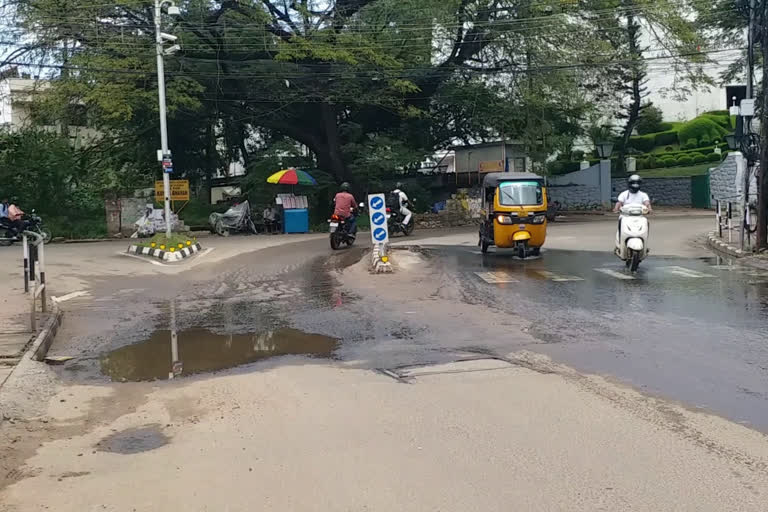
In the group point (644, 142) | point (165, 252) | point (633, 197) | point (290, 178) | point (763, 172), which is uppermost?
point (644, 142)

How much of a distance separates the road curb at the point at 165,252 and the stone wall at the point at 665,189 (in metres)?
26.6

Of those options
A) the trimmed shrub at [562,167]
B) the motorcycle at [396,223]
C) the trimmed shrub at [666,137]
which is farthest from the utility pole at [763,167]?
the trimmed shrub at [666,137]

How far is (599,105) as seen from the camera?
43.3m

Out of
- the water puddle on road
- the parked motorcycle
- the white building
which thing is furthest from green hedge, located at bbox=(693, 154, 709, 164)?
the water puddle on road

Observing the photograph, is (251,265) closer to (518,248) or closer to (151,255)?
(151,255)

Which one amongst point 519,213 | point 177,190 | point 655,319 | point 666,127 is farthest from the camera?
point 666,127

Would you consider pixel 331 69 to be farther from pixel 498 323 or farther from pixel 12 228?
pixel 498 323

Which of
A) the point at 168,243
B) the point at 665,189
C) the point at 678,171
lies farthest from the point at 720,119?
the point at 168,243

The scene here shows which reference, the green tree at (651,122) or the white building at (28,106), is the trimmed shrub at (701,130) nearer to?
the green tree at (651,122)

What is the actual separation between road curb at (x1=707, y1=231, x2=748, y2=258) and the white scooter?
390 cm

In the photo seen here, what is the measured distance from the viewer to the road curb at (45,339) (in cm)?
793

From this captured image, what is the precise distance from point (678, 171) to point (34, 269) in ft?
124

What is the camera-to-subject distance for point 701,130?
4856 cm

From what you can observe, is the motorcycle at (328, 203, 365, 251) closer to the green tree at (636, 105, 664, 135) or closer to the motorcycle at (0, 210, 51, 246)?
the motorcycle at (0, 210, 51, 246)
